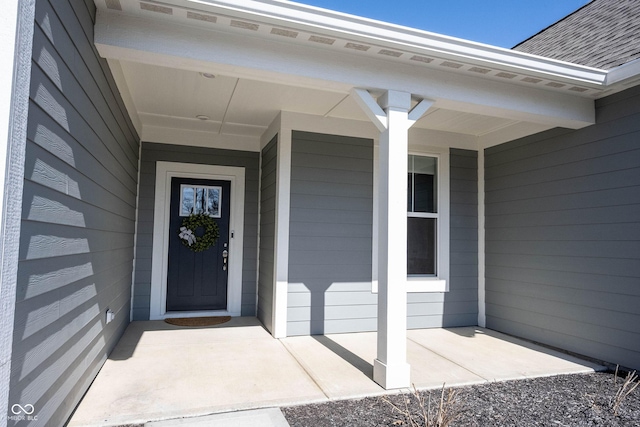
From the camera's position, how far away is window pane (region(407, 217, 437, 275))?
5051mm

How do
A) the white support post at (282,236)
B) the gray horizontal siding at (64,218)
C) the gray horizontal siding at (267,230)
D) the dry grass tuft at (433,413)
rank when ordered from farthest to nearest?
the gray horizontal siding at (267,230) < the white support post at (282,236) < the dry grass tuft at (433,413) < the gray horizontal siding at (64,218)

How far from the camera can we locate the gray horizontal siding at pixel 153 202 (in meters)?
5.11

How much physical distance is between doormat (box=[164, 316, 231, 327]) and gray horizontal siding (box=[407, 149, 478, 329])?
2576mm

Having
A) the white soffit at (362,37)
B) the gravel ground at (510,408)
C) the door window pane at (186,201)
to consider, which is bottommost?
the gravel ground at (510,408)

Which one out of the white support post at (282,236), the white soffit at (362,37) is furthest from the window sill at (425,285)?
the white soffit at (362,37)

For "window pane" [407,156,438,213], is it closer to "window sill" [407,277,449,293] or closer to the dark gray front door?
"window sill" [407,277,449,293]

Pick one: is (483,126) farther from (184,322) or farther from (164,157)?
(184,322)

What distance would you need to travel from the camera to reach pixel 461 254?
5.20 metres

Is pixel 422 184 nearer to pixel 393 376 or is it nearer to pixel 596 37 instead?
pixel 596 37

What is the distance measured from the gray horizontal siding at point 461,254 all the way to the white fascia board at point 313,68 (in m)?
1.41

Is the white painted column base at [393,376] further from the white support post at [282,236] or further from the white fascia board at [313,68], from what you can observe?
the white fascia board at [313,68]

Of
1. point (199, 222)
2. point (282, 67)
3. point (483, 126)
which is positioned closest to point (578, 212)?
point (483, 126)

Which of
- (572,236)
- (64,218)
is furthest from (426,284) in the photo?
(64,218)

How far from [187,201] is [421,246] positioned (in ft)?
10.4
